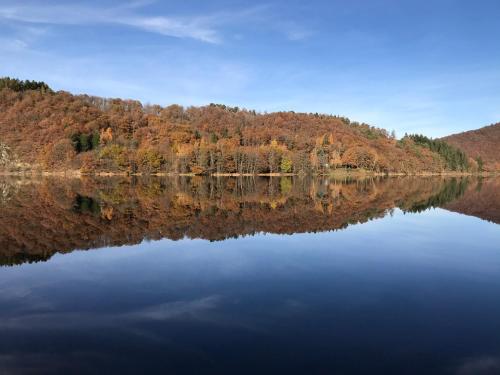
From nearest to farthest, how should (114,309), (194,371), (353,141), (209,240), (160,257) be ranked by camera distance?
(194,371) → (114,309) → (160,257) → (209,240) → (353,141)

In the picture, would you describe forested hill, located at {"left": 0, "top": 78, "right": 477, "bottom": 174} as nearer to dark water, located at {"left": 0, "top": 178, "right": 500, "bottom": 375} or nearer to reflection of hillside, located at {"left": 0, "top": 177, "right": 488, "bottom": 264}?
reflection of hillside, located at {"left": 0, "top": 177, "right": 488, "bottom": 264}

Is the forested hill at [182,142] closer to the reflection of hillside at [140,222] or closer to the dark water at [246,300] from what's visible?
the reflection of hillside at [140,222]

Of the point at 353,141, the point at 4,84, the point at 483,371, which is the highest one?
the point at 4,84

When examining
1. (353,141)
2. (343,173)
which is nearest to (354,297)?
(343,173)

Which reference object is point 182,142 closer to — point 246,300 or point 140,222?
point 140,222

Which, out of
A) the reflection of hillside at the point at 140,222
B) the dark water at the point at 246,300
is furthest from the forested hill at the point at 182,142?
the dark water at the point at 246,300

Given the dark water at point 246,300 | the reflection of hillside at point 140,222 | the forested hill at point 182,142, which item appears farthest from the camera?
the forested hill at point 182,142

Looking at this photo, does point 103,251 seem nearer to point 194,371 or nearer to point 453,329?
point 194,371

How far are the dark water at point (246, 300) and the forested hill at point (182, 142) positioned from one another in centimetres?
8683

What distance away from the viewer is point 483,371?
6.64 meters

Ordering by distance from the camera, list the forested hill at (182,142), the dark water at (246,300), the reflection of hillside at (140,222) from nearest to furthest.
Answer: the dark water at (246,300), the reflection of hillside at (140,222), the forested hill at (182,142)

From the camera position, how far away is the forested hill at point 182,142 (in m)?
107

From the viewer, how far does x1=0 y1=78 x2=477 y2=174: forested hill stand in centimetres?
10712

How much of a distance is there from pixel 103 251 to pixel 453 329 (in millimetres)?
11815
